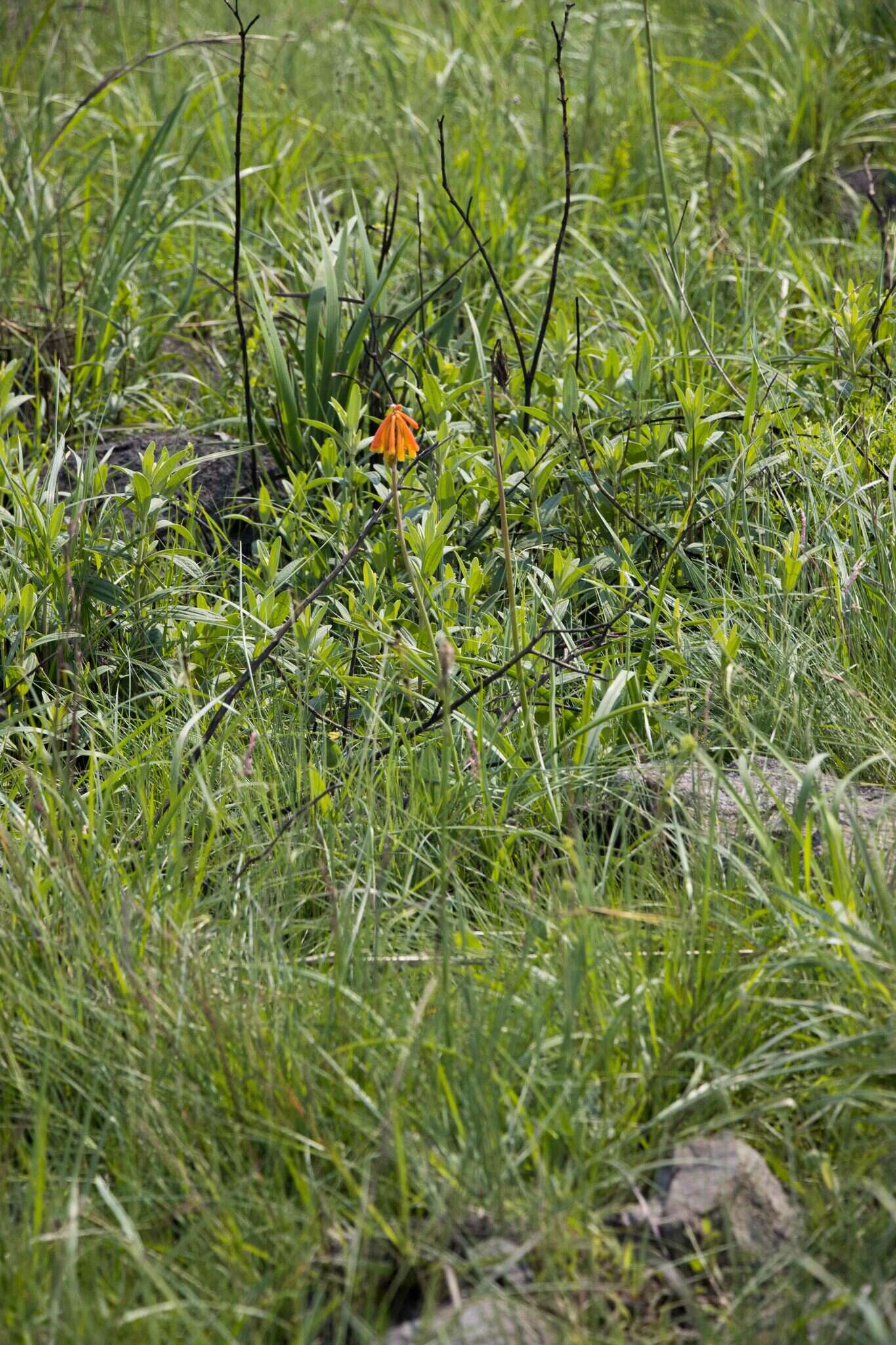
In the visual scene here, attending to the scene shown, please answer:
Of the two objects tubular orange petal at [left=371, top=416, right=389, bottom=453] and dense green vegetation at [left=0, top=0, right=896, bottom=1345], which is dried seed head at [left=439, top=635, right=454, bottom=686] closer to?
dense green vegetation at [left=0, top=0, right=896, bottom=1345]

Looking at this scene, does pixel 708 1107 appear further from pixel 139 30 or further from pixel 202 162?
pixel 139 30

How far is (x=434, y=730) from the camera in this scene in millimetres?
2207

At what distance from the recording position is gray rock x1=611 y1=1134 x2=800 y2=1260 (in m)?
1.40

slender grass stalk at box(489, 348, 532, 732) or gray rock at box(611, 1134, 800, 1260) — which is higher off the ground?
slender grass stalk at box(489, 348, 532, 732)

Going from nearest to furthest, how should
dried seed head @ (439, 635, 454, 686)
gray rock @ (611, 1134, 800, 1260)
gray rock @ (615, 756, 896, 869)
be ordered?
gray rock @ (611, 1134, 800, 1260) → dried seed head @ (439, 635, 454, 686) → gray rock @ (615, 756, 896, 869)

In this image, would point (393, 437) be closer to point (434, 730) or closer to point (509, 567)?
point (509, 567)

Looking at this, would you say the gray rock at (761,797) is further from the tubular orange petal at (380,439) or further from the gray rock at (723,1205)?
the tubular orange petal at (380,439)

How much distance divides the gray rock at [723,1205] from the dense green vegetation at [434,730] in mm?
34

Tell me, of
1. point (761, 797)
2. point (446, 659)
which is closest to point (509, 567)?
point (446, 659)

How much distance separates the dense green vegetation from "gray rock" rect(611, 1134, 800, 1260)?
0.11 feet

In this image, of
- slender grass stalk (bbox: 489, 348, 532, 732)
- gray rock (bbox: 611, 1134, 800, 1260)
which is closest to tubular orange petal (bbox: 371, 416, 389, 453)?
slender grass stalk (bbox: 489, 348, 532, 732)

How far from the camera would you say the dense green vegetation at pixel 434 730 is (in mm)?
1415

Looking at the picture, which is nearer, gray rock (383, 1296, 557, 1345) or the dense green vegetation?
gray rock (383, 1296, 557, 1345)

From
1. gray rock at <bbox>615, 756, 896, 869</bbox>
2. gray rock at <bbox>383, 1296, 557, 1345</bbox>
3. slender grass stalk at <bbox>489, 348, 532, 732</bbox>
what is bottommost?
gray rock at <bbox>383, 1296, 557, 1345</bbox>
